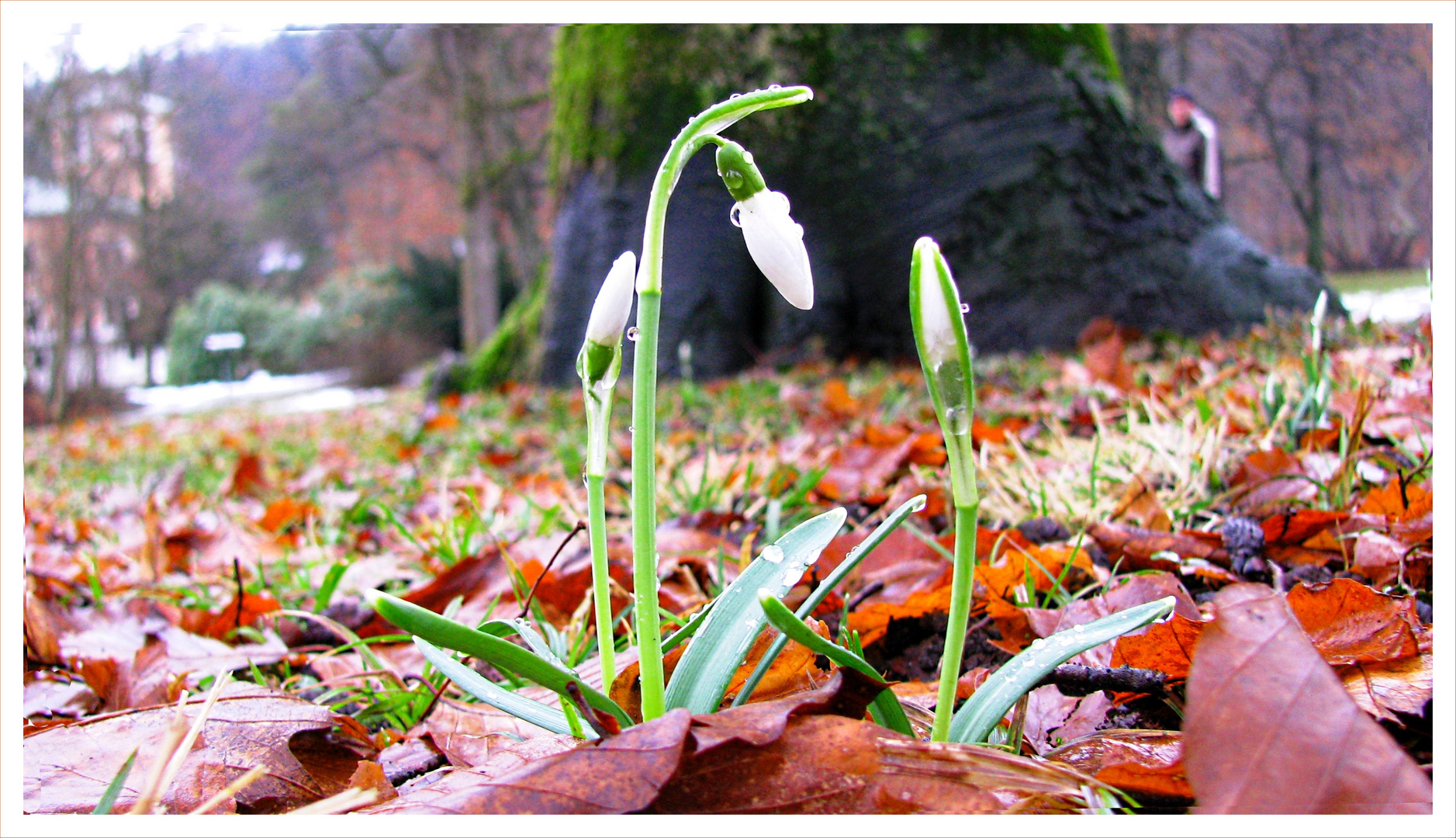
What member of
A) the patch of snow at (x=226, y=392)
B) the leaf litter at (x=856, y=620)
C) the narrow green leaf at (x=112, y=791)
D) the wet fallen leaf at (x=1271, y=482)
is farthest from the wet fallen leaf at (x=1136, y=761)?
the patch of snow at (x=226, y=392)

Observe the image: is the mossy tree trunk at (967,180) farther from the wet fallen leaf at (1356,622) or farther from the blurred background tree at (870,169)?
the wet fallen leaf at (1356,622)

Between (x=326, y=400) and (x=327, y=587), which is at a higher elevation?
(x=327, y=587)

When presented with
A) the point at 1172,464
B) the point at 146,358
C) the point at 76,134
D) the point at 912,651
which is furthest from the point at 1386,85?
the point at 146,358

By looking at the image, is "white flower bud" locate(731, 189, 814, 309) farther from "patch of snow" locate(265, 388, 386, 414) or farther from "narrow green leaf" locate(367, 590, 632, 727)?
"patch of snow" locate(265, 388, 386, 414)

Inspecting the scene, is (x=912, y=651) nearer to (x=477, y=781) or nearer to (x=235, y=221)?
(x=477, y=781)

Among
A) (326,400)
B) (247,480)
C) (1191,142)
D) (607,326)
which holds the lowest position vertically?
(326,400)

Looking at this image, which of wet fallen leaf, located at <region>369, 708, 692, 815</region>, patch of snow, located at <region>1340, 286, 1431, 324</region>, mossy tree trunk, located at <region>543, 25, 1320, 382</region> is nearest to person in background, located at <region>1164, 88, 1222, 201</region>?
mossy tree trunk, located at <region>543, 25, 1320, 382</region>

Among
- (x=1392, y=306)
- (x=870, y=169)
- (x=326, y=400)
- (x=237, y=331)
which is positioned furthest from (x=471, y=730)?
(x=237, y=331)

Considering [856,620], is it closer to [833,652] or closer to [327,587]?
[833,652]
